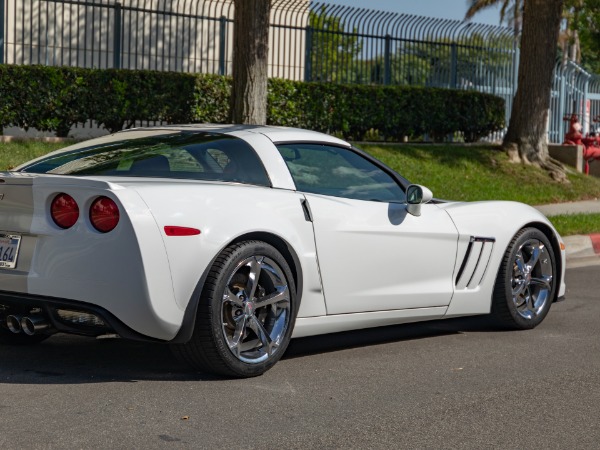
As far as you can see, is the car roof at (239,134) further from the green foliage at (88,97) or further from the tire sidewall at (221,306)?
the green foliage at (88,97)

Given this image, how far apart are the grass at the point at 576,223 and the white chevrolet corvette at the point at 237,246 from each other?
572 cm

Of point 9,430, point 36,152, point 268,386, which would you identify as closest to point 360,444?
point 268,386

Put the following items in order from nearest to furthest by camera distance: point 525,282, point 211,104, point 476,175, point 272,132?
point 272,132
point 525,282
point 211,104
point 476,175

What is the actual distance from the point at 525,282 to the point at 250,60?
7747mm

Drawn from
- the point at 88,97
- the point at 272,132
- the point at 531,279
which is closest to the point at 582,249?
the point at 531,279

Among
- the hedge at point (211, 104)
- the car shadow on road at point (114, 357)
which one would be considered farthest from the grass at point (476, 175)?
the car shadow on road at point (114, 357)

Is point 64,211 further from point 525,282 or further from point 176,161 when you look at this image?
point 525,282

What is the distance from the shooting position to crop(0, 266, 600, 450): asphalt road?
182 inches

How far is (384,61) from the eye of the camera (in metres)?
19.6

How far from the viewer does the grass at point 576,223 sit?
42.4 ft

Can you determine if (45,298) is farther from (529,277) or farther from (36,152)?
(36,152)

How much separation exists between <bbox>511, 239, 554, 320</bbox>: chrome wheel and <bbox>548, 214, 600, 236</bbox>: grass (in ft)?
17.3

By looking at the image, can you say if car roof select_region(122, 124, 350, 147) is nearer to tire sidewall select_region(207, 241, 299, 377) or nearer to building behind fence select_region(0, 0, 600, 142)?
tire sidewall select_region(207, 241, 299, 377)

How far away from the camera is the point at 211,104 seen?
16.6 m
